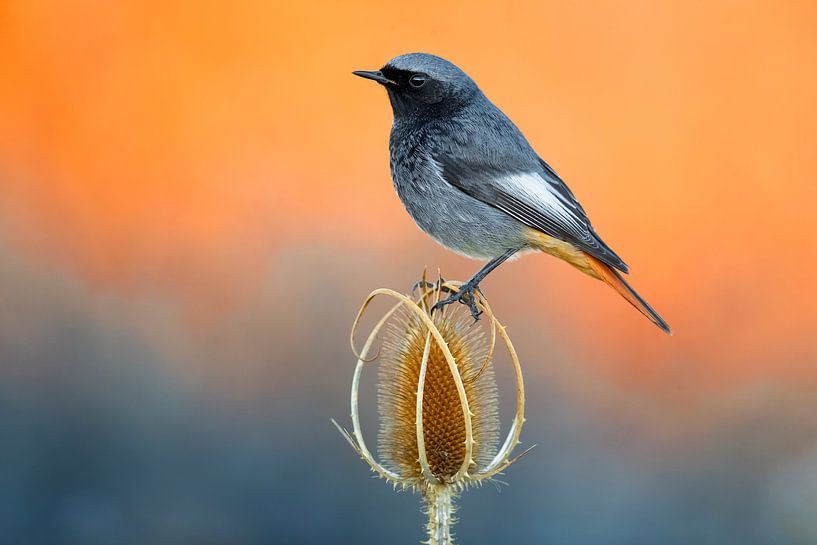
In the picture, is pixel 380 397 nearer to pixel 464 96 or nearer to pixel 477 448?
pixel 477 448

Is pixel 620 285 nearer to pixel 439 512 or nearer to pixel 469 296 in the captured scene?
pixel 469 296

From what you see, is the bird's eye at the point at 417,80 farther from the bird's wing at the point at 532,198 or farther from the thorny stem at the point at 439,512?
the thorny stem at the point at 439,512

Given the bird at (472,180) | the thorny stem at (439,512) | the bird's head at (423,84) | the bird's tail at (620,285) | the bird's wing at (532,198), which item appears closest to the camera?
the thorny stem at (439,512)

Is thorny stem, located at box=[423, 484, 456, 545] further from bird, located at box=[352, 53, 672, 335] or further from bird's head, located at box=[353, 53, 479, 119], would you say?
bird's head, located at box=[353, 53, 479, 119]

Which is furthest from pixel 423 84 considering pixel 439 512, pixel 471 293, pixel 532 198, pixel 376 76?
pixel 439 512

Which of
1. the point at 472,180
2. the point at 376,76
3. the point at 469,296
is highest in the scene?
the point at 376,76

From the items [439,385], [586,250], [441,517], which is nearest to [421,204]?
[586,250]

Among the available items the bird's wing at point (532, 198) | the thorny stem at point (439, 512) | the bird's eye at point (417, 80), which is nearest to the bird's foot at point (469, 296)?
the bird's wing at point (532, 198)
